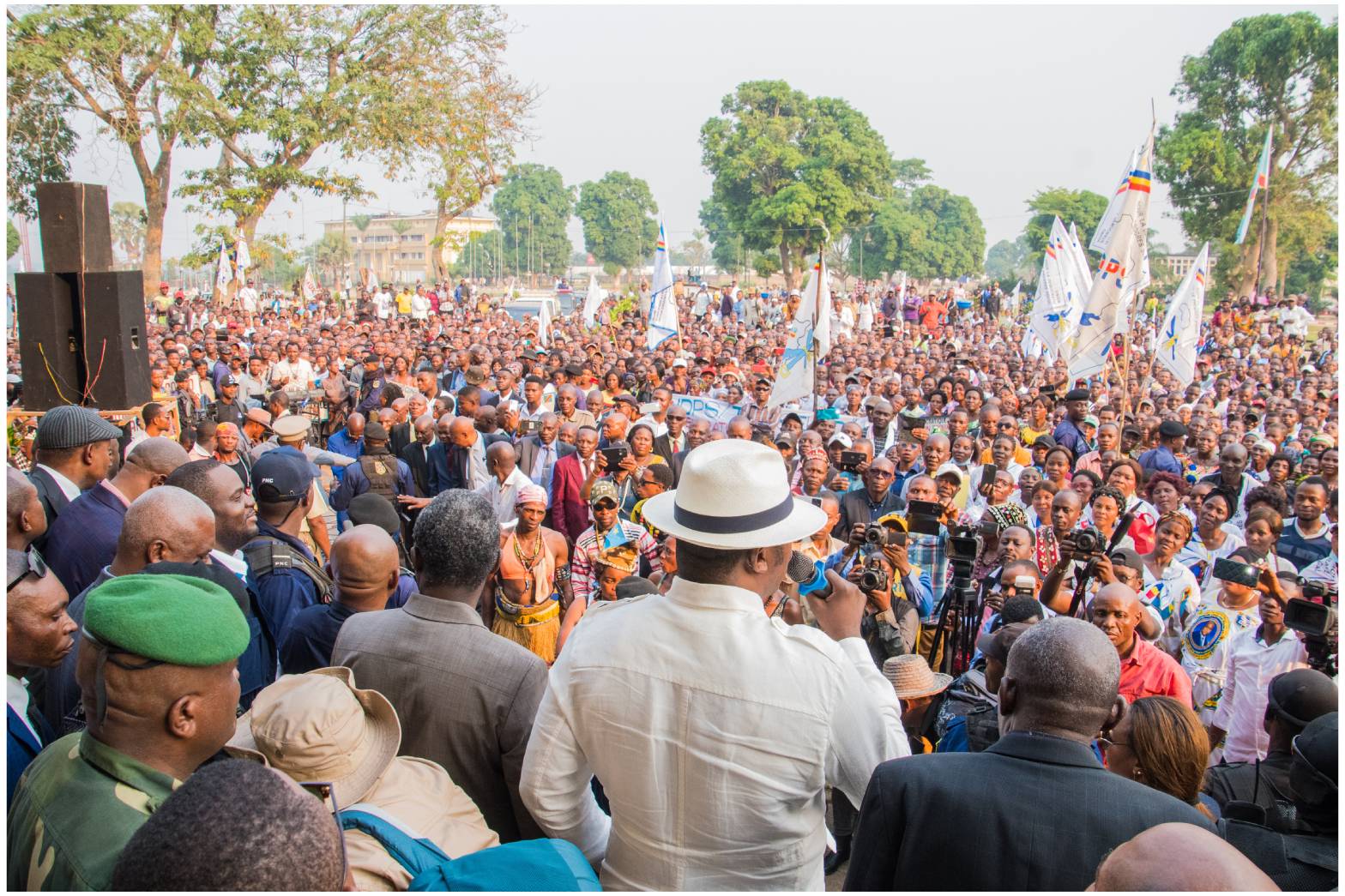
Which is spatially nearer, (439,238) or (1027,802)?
(1027,802)

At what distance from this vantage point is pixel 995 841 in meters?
2.05

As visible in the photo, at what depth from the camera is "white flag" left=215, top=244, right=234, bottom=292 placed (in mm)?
24250

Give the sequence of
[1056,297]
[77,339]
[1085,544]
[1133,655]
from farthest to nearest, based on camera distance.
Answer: [1056,297] < [77,339] < [1085,544] < [1133,655]

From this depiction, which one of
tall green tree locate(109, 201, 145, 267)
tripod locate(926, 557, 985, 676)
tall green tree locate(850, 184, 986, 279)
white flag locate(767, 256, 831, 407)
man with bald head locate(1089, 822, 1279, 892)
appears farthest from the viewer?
tall green tree locate(109, 201, 145, 267)

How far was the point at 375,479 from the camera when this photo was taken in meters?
7.00

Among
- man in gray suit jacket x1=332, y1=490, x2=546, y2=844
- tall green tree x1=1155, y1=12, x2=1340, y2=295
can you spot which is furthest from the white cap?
tall green tree x1=1155, y1=12, x2=1340, y2=295

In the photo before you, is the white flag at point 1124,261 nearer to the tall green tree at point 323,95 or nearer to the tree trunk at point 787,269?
the tall green tree at point 323,95

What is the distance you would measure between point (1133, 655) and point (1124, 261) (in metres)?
6.44

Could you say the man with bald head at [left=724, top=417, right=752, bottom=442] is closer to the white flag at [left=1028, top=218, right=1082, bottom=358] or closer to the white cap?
the white cap

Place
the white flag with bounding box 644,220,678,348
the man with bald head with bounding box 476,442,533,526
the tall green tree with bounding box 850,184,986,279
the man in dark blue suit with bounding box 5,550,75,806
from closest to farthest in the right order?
the man in dark blue suit with bounding box 5,550,75,806 < the man with bald head with bounding box 476,442,533,526 < the white flag with bounding box 644,220,678,348 < the tall green tree with bounding box 850,184,986,279

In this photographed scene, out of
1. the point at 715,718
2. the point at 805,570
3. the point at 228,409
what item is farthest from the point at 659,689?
the point at 228,409

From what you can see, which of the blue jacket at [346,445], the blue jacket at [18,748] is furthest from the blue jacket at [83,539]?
the blue jacket at [346,445]

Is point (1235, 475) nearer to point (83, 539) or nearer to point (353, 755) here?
point (353, 755)

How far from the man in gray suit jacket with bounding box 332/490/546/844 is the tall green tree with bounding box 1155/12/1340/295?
42.2 meters
